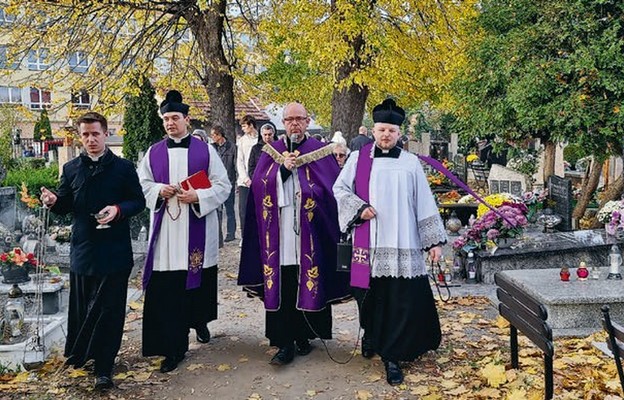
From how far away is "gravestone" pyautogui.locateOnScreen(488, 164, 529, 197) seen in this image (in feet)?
43.4

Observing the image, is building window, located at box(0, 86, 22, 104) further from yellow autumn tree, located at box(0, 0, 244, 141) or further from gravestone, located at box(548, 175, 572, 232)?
gravestone, located at box(548, 175, 572, 232)

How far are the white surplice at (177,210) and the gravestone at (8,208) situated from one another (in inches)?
255

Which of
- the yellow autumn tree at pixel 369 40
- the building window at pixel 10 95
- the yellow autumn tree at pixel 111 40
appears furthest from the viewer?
the building window at pixel 10 95

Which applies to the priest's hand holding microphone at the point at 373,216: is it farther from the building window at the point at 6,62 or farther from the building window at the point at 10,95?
the building window at the point at 10,95

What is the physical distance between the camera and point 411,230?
490 centimetres

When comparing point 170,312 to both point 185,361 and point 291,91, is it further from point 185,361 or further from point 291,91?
point 291,91

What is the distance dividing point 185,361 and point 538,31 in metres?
6.22

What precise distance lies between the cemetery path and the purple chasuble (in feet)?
1.79

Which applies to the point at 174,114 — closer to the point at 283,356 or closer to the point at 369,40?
the point at 283,356

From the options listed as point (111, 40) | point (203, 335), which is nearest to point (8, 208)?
point (111, 40)

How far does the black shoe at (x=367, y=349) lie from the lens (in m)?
5.34

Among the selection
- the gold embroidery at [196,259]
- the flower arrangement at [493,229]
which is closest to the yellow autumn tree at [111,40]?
the flower arrangement at [493,229]

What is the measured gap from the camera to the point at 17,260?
720 centimetres

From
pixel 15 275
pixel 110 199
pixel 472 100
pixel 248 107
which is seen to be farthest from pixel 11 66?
pixel 248 107
